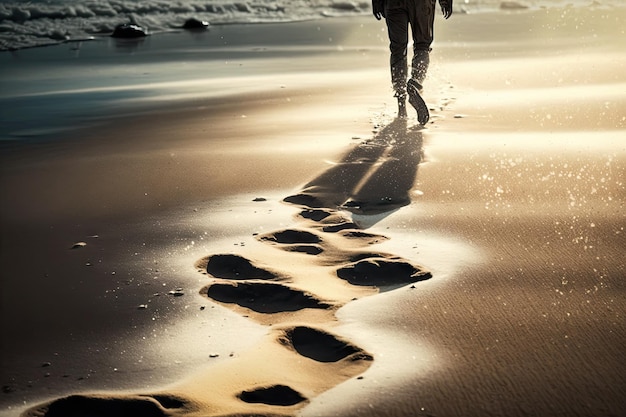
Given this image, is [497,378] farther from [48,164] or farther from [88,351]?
[48,164]

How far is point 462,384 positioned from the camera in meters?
2.31

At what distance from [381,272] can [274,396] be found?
3.42 ft

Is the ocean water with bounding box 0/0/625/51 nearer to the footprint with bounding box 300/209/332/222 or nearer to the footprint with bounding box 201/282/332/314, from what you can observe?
the footprint with bounding box 300/209/332/222

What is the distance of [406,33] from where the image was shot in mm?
6797

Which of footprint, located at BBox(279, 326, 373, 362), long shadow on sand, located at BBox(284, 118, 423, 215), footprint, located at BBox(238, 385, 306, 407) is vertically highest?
footprint, located at BBox(238, 385, 306, 407)

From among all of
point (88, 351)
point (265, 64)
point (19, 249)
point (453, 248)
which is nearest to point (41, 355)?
point (88, 351)

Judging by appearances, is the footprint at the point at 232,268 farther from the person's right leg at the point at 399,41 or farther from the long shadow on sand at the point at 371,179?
the person's right leg at the point at 399,41

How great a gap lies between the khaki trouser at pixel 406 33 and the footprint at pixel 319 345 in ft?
13.8

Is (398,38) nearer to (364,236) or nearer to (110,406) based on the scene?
(364,236)

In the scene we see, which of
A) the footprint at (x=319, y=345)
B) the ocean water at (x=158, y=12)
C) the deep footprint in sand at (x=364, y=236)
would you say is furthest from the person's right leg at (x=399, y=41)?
the ocean water at (x=158, y=12)

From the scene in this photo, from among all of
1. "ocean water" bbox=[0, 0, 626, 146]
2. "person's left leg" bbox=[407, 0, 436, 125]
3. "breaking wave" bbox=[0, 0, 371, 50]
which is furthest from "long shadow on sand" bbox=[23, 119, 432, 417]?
"breaking wave" bbox=[0, 0, 371, 50]

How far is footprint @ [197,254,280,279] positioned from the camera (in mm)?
3248

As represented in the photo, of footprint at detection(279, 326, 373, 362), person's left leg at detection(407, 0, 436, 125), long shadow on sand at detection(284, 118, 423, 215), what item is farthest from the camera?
person's left leg at detection(407, 0, 436, 125)

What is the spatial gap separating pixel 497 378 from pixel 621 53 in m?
8.74
